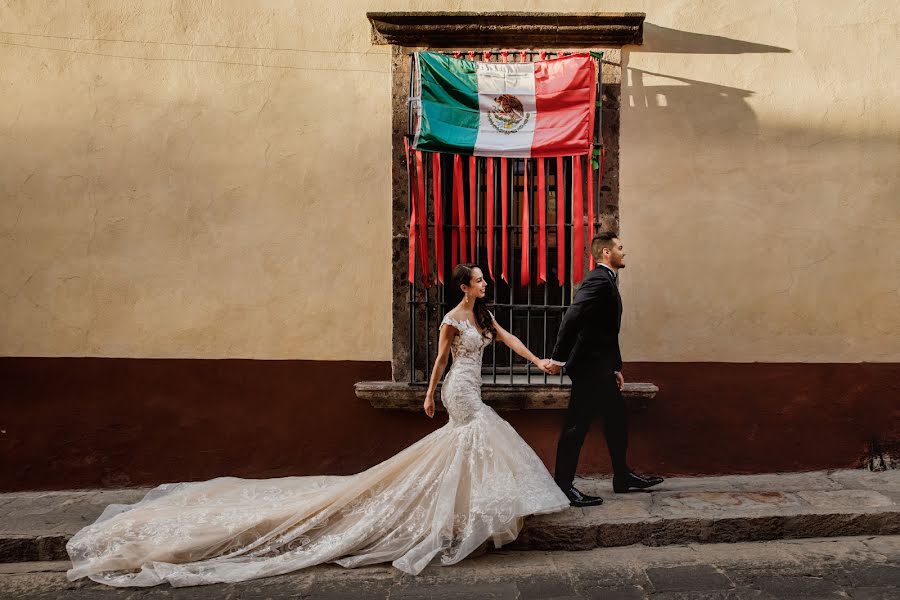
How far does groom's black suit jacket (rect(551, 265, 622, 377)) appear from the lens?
450cm

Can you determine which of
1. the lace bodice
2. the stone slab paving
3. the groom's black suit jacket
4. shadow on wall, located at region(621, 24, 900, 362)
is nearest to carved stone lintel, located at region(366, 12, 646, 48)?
shadow on wall, located at region(621, 24, 900, 362)

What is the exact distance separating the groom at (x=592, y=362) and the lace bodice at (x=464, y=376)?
1.74ft

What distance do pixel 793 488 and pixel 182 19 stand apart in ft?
18.1

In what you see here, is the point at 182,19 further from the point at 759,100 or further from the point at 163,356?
the point at 759,100

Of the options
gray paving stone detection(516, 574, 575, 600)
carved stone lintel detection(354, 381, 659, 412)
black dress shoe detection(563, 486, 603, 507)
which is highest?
carved stone lintel detection(354, 381, 659, 412)

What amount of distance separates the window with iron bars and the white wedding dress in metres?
0.92

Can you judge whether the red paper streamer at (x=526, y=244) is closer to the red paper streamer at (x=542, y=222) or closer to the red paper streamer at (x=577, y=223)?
the red paper streamer at (x=542, y=222)

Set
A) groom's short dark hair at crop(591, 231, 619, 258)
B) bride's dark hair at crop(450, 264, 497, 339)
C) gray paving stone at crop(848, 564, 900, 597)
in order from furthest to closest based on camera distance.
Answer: groom's short dark hair at crop(591, 231, 619, 258), bride's dark hair at crop(450, 264, 497, 339), gray paving stone at crop(848, 564, 900, 597)

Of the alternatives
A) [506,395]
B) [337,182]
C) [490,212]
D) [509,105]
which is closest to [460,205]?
[490,212]

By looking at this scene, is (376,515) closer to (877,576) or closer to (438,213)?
(438,213)

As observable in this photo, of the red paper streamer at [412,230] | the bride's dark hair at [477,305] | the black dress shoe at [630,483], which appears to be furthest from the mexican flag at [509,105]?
the black dress shoe at [630,483]

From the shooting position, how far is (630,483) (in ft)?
15.6

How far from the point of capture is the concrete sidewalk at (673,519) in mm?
4133

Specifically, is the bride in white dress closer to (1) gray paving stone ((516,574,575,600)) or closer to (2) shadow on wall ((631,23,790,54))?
(1) gray paving stone ((516,574,575,600))
